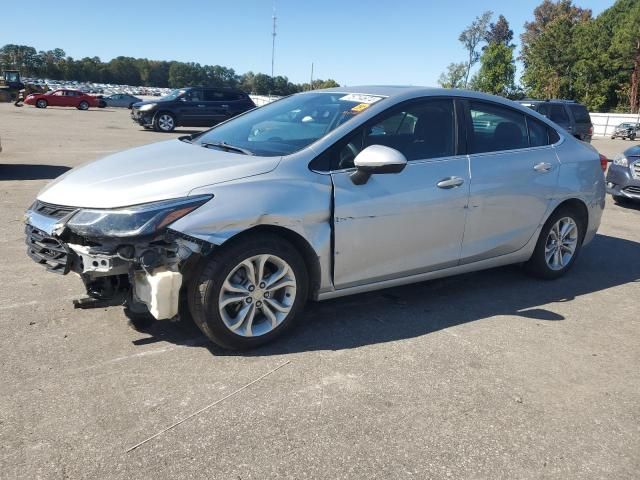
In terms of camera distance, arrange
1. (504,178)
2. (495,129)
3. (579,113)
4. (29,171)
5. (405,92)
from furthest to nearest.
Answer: (579,113)
(29,171)
(495,129)
(504,178)
(405,92)

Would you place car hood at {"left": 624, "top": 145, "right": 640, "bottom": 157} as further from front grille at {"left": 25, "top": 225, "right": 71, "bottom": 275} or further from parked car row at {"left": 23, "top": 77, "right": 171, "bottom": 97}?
parked car row at {"left": 23, "top": 77, "right": 171, "bottom": 97}

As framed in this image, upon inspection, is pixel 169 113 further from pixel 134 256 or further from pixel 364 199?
pixel 134 256

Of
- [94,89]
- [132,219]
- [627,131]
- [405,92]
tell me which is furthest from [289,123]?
[94,89]

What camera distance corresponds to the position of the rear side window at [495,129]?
4.50m

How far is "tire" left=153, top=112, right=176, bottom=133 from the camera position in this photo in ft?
72.9

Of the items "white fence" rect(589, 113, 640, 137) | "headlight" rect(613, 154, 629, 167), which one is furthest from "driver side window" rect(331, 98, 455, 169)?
"white fence" rect(589, 113, 640, 137)

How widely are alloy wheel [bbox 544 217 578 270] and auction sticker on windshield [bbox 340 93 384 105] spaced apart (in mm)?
2164

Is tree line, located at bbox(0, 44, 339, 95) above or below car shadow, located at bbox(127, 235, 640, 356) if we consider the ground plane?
above

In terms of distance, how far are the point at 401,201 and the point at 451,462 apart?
1.86 m

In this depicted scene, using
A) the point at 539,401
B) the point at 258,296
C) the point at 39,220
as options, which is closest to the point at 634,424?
the point at 539,401

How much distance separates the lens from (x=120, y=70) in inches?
4993

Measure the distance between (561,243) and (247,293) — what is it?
3.28 m

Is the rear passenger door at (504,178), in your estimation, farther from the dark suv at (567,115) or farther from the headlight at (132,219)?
the dark suv at (567,115)

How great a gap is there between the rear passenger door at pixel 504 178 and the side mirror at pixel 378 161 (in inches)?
38.2
